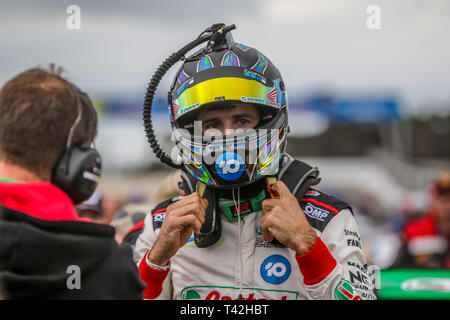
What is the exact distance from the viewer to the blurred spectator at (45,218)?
1.68 m

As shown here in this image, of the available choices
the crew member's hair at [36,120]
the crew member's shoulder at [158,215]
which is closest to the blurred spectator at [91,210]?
the crew member's shoulder at [158,215]

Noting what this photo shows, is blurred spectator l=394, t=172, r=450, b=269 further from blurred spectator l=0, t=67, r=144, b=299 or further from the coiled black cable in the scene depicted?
blurred spectator l=0, t=67, r=144, b=299

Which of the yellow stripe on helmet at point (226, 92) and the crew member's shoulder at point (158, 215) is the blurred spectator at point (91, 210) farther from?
the yellow stripe on helmet at point (226, 92)

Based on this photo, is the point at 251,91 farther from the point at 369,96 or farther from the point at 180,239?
the point at 369,96

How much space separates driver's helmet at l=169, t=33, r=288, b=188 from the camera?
2.39 m

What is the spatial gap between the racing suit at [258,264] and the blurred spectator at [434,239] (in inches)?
126

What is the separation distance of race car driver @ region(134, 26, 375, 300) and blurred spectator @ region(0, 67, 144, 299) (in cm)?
48

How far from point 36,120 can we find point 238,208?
1.02 meters

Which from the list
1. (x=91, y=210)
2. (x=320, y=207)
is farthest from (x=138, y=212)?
(x=320, y=207)

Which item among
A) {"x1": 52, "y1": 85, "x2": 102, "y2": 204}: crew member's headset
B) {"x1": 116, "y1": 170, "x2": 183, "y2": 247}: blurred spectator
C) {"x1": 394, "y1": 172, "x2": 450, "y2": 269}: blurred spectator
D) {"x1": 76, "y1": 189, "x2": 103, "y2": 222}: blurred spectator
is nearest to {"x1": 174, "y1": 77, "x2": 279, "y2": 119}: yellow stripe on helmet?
{"x1": 52, "y1": 85, "x2": 102, "y2": 204}: crew member's headset

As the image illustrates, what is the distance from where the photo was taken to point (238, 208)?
2.45 metres

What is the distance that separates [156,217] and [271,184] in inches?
22.8

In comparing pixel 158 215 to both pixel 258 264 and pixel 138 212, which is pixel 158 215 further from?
pixel 138 212
